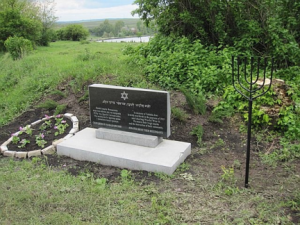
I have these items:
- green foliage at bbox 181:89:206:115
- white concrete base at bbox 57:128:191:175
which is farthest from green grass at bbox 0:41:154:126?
white concrete base at bbox 57:128:191:175

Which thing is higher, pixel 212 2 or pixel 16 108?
pixel 212 2

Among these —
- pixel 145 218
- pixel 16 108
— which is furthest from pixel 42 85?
pixel 145 218

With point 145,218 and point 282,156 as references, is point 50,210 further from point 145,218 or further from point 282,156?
point 282,156

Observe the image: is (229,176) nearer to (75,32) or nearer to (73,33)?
(75,32)

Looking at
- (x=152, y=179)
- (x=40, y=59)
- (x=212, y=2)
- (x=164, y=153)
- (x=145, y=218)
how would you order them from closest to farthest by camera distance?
(x=145, y=218) < (x=152, y=179) < (x=164, y=153) < (x=212, y=2) < (x=40, y=59)

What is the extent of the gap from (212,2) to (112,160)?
190 inches

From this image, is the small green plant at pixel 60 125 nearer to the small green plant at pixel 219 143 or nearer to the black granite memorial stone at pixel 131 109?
the black granite memorial stone at pixel 131 109

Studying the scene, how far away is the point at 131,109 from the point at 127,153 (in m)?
0.73

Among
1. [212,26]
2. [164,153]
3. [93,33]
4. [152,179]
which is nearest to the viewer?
[152,179]

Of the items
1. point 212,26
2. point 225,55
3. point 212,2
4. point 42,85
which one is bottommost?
point 42,85

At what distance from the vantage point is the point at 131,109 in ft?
16.0

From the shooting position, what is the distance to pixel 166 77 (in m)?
6.99

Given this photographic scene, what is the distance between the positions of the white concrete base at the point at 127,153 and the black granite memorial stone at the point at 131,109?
0.88ft

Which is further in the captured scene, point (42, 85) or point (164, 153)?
point (42, 85)
